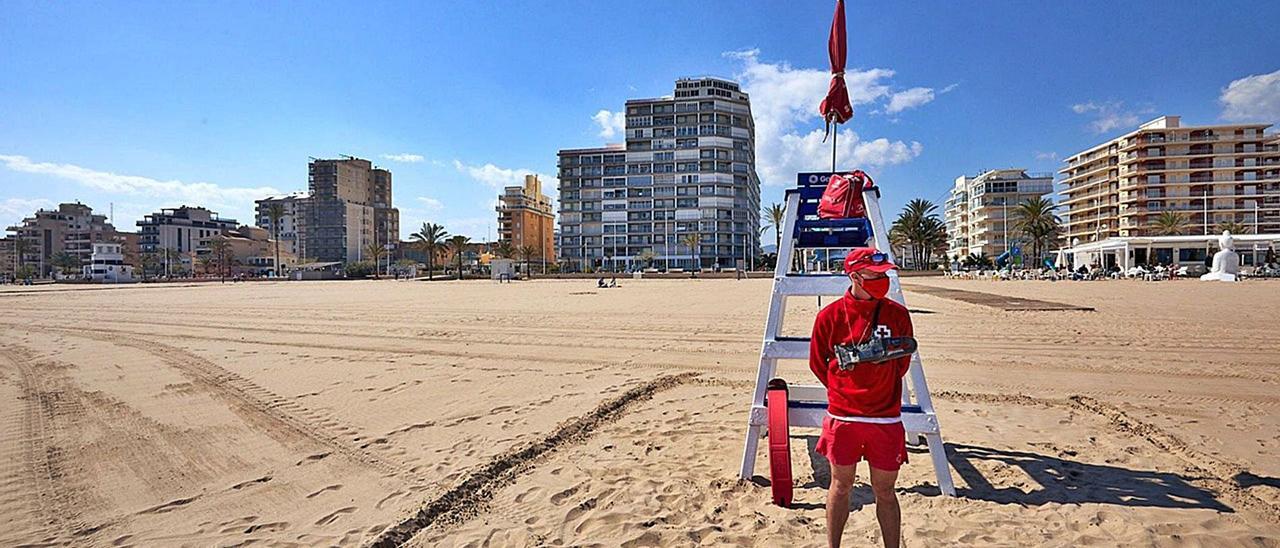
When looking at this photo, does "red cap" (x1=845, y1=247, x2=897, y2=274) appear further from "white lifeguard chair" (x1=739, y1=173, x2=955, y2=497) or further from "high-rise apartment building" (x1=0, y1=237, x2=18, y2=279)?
"high-rise apartment building" (x1=0, y1=237, x2=18, y2=279)

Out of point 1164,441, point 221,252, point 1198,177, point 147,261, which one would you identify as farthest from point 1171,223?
point 147,261

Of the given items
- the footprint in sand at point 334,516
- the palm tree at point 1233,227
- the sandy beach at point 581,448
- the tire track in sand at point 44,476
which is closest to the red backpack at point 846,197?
the sandy beach at point 581,448

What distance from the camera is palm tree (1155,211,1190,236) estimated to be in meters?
78.4

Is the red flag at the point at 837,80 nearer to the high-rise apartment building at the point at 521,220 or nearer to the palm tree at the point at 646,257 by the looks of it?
the palm tree at the point at 646,257

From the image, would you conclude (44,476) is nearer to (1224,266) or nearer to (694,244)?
(1224,266)

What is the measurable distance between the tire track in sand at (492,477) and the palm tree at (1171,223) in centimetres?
10017

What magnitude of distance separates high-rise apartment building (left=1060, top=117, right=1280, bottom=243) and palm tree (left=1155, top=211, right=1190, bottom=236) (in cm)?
121

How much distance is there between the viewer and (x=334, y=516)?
396cm

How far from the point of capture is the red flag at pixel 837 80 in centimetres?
450

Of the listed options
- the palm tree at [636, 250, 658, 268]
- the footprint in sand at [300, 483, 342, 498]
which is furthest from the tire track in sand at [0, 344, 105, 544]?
the palm tree at [636, 250, 658, 268]

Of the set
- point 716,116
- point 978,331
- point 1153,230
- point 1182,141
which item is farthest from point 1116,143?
point 978,331

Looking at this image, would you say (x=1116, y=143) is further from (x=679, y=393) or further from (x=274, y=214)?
(x=274, y=214)

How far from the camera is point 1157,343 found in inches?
427

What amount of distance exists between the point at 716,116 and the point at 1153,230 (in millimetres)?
68364
